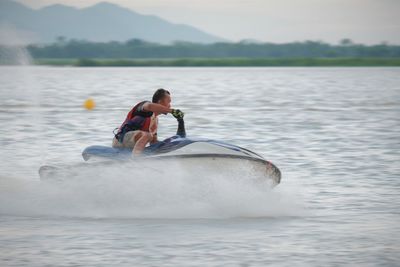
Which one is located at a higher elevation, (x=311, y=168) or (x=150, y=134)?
(x=150, y=134)

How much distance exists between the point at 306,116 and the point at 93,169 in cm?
2088

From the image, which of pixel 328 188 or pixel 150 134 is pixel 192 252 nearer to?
pixel 150 134

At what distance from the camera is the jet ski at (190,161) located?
11344 mm

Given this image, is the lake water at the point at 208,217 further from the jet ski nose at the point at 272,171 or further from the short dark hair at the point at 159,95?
the short dark hair at the point at 159,95

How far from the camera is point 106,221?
11.2 meters

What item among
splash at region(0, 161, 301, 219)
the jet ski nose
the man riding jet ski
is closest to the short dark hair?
the man riding jet ski

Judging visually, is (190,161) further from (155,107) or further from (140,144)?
(155,107)

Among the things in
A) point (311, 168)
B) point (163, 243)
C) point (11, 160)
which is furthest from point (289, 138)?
point (163, 243)

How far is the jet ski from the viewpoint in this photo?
11344mm

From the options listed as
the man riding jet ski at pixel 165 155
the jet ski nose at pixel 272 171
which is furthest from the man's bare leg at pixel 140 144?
the jet ski nose at pixel 272 171

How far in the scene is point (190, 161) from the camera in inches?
448

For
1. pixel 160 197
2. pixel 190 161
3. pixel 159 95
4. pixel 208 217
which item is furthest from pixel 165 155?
pixel 208 217

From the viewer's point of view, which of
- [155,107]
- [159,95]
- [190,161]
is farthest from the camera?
[159,95]

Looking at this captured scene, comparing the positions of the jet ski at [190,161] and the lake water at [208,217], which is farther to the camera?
the jet ski at [190,161]
